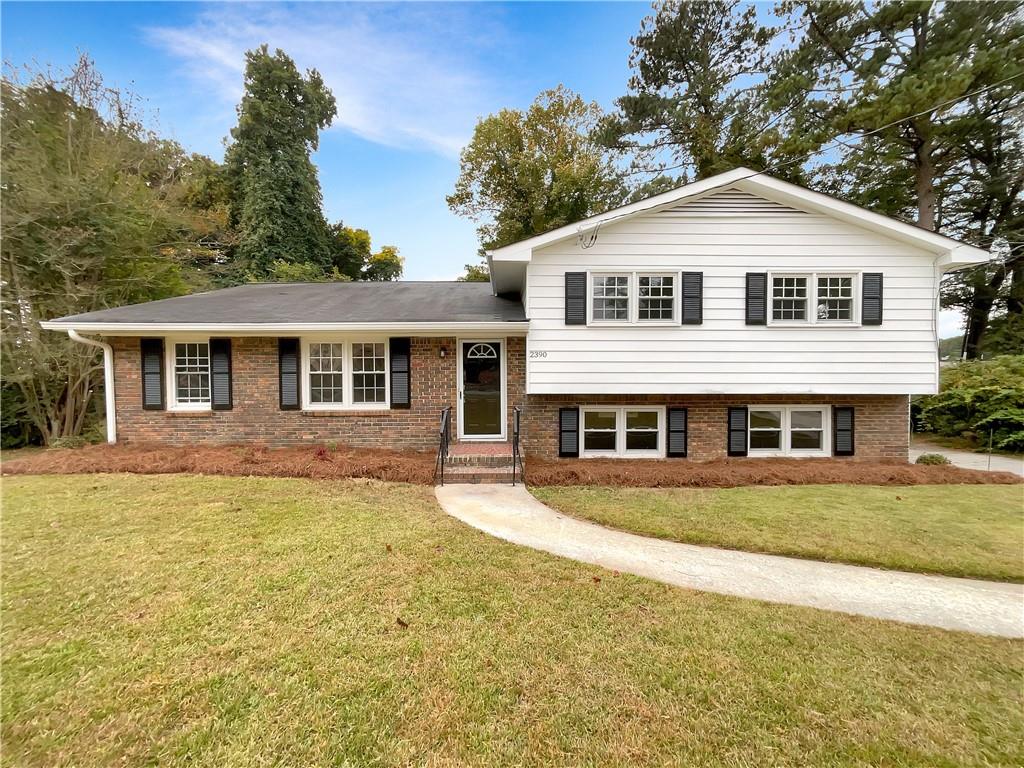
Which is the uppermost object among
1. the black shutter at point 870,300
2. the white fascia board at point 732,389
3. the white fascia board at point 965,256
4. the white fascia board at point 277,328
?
the white fascia board at point 965,256

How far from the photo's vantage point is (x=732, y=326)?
778 centimetres

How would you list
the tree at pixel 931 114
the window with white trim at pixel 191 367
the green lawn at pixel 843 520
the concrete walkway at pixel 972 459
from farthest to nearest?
the tree at pixel 931 114
the window with white trim at pixel 191 367
the concrete walkway at pixel 972 459
the green lawn at pixel 843 520

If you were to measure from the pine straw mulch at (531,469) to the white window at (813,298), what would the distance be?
277 cm

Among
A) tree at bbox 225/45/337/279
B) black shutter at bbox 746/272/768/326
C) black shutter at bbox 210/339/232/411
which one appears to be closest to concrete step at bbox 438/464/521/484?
black shutter at bbox 210/339/232/411

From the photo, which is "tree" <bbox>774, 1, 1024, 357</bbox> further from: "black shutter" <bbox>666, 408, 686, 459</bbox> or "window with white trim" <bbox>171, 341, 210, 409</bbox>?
"window with white trim" <bbox>171, 341, 210, 409</bbox>

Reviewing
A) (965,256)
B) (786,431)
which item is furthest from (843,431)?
(965,256)

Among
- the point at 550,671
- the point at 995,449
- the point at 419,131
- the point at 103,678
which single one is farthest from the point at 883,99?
the point at 103,678

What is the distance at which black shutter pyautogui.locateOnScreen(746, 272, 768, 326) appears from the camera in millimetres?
7770

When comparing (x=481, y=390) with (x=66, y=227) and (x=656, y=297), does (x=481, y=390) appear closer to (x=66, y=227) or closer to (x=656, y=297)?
(x=656, y=297)

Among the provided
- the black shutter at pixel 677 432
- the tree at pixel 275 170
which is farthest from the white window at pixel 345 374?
the tree at pixel 275 170

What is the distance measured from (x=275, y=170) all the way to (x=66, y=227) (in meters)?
18.4

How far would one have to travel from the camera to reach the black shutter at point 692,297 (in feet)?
25.4

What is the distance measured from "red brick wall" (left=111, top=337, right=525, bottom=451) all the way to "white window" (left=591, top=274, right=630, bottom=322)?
1.75 m

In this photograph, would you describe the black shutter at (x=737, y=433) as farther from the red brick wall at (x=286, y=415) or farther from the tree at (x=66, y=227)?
the tree at (x=66, y=227)
